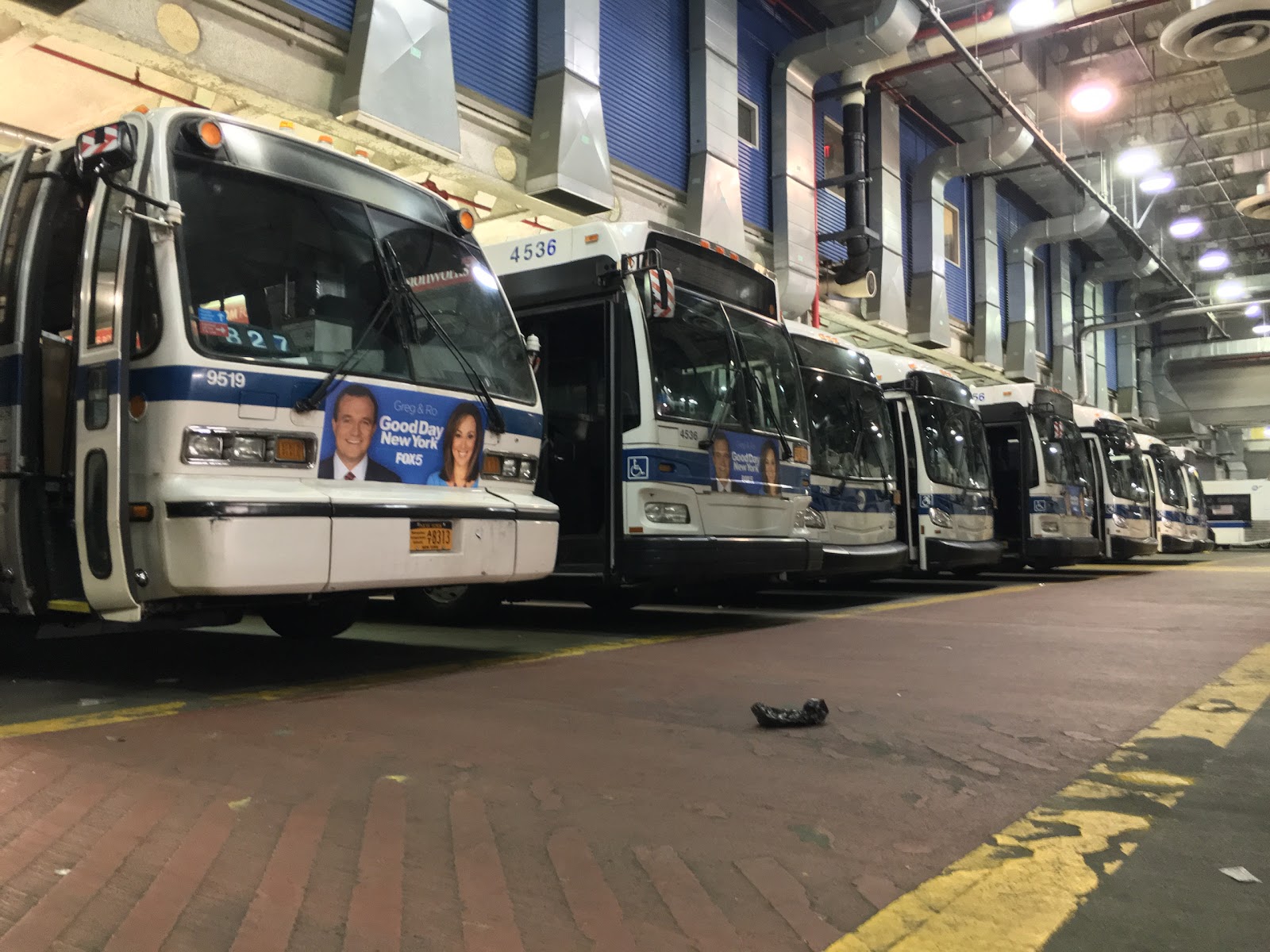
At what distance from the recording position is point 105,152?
170 inches

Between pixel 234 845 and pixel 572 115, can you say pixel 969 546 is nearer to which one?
pixel 572 115

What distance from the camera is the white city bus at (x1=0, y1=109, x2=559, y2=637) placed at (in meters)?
4.32

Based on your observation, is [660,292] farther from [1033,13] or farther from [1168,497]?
[1168,497]

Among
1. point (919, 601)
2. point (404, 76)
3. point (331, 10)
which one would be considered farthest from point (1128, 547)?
point (331, 10)

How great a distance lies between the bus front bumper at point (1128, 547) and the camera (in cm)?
1681

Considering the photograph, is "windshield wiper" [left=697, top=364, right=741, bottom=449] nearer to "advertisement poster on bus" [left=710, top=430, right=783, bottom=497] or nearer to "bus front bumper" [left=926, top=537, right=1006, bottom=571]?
"advertisement poster on bus" [left=710, top=430, right=783, bottom=497]

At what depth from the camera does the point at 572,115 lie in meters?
11.6

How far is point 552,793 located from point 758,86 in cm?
1537

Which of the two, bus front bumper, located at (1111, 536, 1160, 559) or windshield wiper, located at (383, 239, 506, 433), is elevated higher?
windshield wiper, located at (383, 239, 506, 433)

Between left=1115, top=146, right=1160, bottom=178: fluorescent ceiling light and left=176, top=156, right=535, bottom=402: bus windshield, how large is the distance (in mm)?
17490

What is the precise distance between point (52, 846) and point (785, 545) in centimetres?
592

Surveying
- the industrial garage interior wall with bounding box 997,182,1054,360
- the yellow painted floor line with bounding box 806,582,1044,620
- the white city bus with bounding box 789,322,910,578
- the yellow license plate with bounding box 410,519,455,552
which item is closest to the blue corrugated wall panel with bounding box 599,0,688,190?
the white city bus with bounding box 789,322,910,578

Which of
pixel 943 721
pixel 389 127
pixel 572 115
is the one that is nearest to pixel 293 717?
pixel 943 721

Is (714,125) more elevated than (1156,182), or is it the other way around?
(1156,182)
